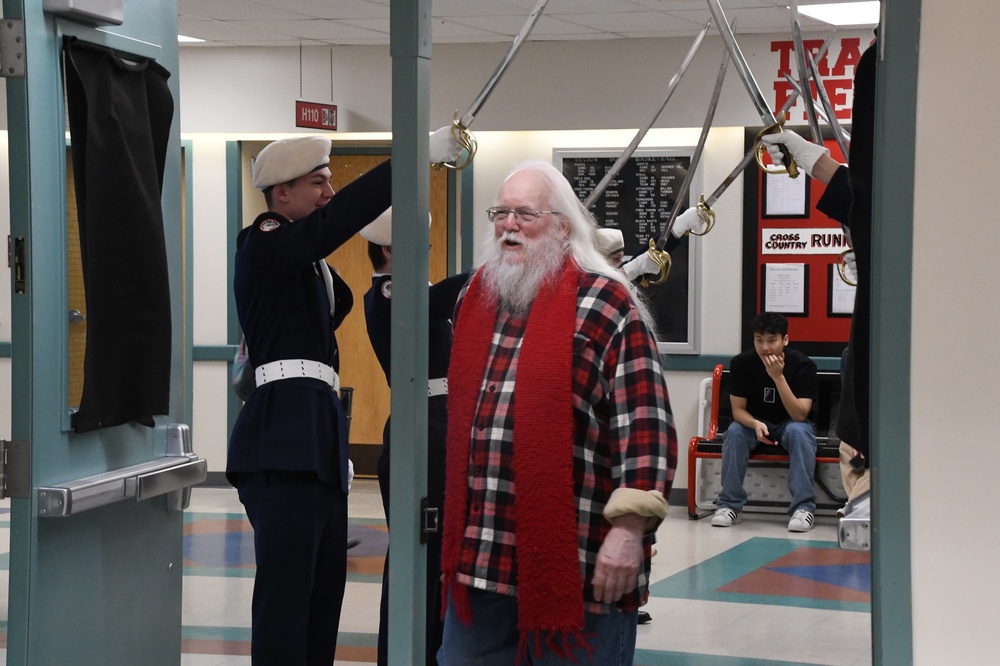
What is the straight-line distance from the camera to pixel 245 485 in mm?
2990

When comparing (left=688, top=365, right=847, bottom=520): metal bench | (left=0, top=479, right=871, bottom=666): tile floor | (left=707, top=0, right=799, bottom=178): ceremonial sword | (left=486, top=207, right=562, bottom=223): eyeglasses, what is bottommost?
(left=0, top=479, right=871, bottom=666): tile floor

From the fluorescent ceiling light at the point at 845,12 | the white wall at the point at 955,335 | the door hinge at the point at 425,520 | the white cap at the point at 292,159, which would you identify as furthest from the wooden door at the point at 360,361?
the white wall at the point at 955,335

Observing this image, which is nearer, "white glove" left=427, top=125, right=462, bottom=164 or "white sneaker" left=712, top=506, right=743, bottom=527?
"white glove" left=427, top=125, right=462, bottom=164

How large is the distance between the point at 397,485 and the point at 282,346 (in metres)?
1.05

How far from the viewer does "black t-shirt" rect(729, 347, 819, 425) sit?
7.17 metres

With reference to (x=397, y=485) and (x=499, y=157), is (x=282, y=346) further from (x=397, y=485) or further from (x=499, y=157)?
(x=499, y=157)

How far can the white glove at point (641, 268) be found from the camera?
4.06 m

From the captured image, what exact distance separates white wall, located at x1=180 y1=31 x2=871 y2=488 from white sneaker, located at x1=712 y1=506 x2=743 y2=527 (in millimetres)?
648

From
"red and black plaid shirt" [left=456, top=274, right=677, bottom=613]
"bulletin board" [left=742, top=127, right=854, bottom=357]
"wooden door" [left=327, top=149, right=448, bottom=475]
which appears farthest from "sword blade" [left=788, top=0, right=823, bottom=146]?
"wooden door" [left=327, top=149, right=448, bottom=475]

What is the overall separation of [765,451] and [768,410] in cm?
24

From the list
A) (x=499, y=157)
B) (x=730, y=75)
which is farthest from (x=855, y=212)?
(x=499, y=157)

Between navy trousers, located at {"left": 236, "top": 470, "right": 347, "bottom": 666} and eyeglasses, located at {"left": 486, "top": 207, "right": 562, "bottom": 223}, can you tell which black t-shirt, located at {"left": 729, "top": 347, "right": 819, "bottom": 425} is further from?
eyeglasses, located at {"left": 486, "top": 207, "right": 562, "bottom": 223}

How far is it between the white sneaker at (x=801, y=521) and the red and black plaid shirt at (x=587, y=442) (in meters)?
4.66

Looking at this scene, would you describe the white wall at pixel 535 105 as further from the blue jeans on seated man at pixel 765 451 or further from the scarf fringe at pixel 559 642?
the scarf fringe at pixel 559 642
